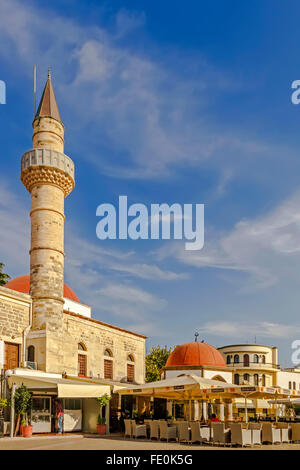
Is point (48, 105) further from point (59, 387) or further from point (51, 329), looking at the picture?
point (59, 387)

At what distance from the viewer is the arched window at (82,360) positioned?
91.4ft

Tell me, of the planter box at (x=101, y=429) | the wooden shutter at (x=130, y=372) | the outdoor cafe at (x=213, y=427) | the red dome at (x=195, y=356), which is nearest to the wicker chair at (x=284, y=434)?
the outdoor cafe at (x=213, y=427)

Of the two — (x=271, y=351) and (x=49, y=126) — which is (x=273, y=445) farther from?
(x=271, y=351)

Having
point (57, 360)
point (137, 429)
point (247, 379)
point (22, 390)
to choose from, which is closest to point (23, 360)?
point (57, 360)

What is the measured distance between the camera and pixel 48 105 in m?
27.8

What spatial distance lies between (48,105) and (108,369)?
15.5 m

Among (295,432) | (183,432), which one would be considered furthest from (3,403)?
(295,432)

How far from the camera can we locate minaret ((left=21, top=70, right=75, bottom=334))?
2482 cm

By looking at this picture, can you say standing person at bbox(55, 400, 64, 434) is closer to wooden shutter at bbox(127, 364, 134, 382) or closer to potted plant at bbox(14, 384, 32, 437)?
potted plant at bbox(14, 384, 32, 437)

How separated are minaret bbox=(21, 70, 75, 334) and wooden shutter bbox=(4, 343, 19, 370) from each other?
154 centimetres

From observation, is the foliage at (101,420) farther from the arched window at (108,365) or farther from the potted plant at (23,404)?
the arched window at (108,365)

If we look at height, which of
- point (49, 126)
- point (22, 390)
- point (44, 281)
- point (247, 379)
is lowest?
point (247, 379)

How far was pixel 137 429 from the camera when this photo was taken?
64.4 feet
